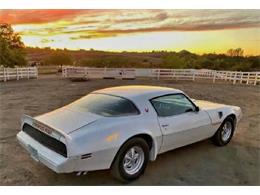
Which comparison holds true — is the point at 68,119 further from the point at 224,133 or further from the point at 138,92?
the point at 224,133

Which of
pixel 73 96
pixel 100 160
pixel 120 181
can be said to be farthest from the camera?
pixel 73 96

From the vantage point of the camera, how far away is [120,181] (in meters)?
2.82

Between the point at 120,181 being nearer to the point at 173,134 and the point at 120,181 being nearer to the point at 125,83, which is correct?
the point at 173,134

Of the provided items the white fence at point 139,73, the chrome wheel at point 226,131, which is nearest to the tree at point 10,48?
the white fence at point 139,73

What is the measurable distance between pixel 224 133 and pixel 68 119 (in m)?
2.23

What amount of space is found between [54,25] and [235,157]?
2.91 meters

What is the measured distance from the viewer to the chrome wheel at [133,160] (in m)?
2.74

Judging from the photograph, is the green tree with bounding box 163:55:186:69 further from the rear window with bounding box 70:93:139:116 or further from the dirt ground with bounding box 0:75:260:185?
the rear window with bounding box 70:93:139:116

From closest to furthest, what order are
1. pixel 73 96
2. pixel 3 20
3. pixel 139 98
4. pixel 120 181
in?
pixel 120 181 < pixel 139 98 < pixel 3 20 < pixel 73 96

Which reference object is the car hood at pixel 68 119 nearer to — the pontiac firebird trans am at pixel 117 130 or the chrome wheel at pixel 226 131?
the pontiac firebird trans am at pixel 117 130

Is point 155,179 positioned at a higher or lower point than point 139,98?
lower

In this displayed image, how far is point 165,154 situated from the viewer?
3.47 metres

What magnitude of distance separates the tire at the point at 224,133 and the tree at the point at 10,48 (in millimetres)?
2852

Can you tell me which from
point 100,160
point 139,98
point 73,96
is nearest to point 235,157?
point 139,98
